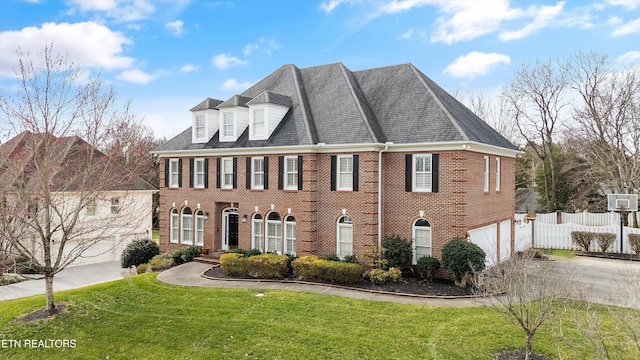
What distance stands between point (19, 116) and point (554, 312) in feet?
52.3

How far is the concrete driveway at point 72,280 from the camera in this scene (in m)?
21.5

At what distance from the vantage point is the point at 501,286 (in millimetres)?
9664

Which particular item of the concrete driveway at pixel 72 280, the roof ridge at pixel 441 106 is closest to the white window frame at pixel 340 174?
the roof ridge at pixel 441 106

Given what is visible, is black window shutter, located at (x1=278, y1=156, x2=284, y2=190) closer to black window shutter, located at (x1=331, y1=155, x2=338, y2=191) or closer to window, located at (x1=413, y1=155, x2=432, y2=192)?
black window shutter, located at (x1=331, y1=155, x2=338, y2=191)

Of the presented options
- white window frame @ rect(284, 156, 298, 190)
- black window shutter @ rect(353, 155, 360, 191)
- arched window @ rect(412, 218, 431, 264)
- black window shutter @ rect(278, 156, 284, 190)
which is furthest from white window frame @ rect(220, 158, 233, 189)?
Result: arched window @ rect(412, 218, 431, 264)

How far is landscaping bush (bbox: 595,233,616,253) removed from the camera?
23625mm

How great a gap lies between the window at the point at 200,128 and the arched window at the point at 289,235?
744cm

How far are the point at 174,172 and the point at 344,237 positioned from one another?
451 inches

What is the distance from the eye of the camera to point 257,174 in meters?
20.6

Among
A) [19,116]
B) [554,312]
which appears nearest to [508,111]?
[554,312]

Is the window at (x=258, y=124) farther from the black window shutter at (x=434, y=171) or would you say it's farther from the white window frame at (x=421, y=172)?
the black window shutter at (x=434, y=171)

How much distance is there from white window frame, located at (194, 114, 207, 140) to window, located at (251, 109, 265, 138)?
3.78m

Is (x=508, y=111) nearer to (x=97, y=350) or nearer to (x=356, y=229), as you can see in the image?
(x=356, y=229)

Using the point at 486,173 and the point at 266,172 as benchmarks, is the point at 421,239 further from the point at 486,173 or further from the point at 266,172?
the point at 266,172
